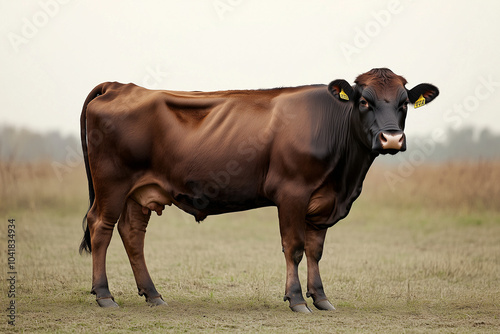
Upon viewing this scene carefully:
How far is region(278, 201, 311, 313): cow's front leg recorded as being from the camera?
8180mm

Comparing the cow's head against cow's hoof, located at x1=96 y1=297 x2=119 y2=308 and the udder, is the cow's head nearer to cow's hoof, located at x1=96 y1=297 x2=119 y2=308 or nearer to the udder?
the udder

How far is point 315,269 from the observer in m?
8.73

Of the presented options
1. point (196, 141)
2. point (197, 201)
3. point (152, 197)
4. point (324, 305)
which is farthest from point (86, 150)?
point (324, 305)

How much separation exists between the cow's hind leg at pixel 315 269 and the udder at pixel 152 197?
6.59ft

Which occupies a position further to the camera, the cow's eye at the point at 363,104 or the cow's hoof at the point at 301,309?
the cow's hoof at the point at 301,309

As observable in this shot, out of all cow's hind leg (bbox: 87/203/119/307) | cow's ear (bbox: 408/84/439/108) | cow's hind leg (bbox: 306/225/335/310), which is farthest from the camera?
cow's hind leg (bbox: 87/203/119/307)

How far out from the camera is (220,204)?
859 cm

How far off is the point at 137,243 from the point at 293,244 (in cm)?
232

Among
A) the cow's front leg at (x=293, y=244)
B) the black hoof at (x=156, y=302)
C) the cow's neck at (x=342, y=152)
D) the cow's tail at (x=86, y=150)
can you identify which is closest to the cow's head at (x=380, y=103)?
the cow's neck at (x=342, y=152)

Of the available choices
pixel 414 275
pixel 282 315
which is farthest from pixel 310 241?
pixel 414 275

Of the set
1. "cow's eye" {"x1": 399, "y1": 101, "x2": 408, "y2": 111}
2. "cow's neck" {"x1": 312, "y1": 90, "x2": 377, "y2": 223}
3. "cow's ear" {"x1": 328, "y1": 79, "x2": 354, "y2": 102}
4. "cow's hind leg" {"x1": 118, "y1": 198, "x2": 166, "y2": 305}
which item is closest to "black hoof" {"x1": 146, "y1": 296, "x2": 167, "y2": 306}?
"cow's hind leg" {"x1": 118, "y1": 198, "x2": 166, "y2": 305}

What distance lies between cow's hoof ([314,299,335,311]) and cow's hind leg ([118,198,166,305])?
6.95 feet

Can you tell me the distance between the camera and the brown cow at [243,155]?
27.0 ft

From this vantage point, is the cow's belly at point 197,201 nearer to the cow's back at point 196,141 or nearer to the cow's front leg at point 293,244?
the cow's back at point 196,141
